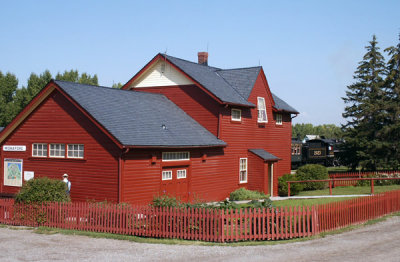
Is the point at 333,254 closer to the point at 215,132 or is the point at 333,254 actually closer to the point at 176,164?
the point at 176,164

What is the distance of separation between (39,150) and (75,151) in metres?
2.67

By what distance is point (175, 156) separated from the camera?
866 inches

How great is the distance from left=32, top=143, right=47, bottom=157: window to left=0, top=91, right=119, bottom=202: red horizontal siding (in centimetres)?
20

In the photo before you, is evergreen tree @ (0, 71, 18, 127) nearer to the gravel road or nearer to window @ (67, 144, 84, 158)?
window @ (67, 144, 84, 158)

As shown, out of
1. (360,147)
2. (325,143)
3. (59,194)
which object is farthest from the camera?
(325,143)

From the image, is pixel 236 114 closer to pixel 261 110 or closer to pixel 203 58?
pixel 261 110

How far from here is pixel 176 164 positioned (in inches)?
863

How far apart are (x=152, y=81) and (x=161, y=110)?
4.26 meters

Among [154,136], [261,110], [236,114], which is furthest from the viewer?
[261,110]

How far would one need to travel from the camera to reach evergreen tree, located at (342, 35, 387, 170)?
40344 mm

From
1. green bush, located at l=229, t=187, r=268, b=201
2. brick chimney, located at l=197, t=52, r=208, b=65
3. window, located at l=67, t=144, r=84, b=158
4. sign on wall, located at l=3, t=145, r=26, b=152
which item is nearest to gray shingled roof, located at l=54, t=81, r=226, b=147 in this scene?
window, located at l=67, t=144, r=84, b=158

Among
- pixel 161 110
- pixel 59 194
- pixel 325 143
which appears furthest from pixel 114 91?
pixel 325 143

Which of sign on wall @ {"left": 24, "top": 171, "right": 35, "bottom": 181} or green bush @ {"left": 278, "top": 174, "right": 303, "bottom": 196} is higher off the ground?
sign on wall @ {"left": 24, "top": 171, "right": 35, "bottom": 181}

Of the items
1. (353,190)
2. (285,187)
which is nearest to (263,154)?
(285,187)
